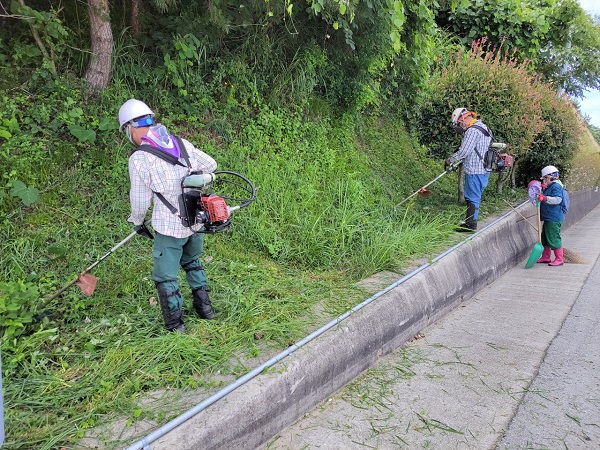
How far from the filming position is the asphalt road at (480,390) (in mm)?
2898

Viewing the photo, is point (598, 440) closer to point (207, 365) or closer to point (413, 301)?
point (413, 301)

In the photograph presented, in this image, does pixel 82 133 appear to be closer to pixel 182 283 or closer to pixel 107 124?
pixel 107 124

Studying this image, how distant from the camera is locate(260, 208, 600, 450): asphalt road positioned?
9.51ft

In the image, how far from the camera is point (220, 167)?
5.59 meters

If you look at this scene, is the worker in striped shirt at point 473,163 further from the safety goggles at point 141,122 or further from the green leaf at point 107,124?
the safety goggles at point 141,122

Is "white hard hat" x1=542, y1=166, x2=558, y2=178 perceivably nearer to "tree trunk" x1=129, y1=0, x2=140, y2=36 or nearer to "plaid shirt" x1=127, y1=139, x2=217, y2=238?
"plaid shirt" x1=127, y1=139, x2=217, y2=238

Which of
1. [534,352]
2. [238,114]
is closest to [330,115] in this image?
[238,114]

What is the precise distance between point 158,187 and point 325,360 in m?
1.58

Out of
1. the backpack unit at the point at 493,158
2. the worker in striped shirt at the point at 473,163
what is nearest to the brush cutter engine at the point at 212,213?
the worker in striped shirt at the point at 473,163

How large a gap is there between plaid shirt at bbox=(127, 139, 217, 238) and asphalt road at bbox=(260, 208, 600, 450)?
4.87 ft

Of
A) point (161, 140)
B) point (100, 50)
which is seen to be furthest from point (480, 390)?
point (100, 50)

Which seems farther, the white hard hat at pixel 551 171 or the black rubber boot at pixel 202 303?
the white hard hat at pixel 551 171

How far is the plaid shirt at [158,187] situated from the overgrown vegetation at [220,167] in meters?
0.71

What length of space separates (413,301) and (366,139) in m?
4.83
